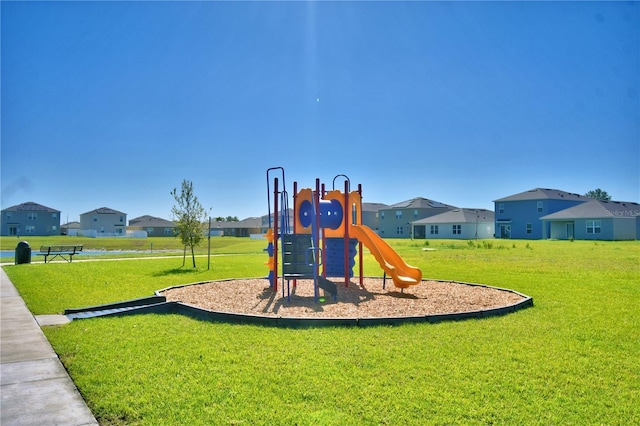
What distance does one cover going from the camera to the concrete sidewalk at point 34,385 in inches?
164

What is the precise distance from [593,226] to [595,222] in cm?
49

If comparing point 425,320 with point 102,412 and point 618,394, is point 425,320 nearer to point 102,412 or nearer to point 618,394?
point 618,394

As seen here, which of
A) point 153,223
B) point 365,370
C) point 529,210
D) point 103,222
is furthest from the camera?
point 153,223

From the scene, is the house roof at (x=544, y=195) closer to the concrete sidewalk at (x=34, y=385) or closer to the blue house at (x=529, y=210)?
the blue house at (x=529, y=210)

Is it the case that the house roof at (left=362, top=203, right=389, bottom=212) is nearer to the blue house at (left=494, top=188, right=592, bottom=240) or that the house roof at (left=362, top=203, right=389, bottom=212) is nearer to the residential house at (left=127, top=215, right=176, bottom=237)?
the blue house at (left=494, top=188, right=592, bottom=240)

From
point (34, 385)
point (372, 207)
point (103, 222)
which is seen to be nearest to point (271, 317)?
point (34, 385)

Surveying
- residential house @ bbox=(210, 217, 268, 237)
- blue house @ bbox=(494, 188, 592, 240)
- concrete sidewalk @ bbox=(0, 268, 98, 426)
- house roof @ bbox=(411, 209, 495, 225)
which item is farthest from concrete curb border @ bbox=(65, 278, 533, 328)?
residential house @ bbox=(210, 217, 268, 237)

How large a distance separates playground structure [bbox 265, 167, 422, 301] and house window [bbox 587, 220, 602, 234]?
4642cm

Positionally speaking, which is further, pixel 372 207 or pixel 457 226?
pixel 372 207

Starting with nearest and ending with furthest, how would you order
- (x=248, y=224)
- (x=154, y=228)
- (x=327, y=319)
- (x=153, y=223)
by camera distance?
(x=327, y=319) < (x=248, y=224) < (x=154, y=228) < (x=153, y=223)

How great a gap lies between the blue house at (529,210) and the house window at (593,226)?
564 cm

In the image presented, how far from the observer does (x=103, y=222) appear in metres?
90.3

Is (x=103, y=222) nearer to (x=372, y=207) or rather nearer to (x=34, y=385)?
(x=372, y=207)

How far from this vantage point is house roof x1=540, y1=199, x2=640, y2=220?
1938 inches
